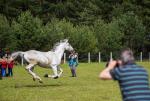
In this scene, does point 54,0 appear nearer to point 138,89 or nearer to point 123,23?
point 123,23

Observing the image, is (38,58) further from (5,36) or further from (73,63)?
(5,36)

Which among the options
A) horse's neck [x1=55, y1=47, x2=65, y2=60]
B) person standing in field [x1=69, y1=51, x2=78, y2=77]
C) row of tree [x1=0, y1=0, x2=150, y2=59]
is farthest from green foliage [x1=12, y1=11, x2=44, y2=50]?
horse's neck [x1=55, y1=47, x2=65, y2=60]

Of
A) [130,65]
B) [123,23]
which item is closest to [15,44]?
[123,23]

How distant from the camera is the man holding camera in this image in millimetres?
8578

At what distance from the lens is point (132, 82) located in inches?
339

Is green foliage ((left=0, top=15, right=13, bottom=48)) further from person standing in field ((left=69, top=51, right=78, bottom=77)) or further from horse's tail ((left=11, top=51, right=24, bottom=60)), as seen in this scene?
horse's tail ((left=11, top=51, right=24, bottom=60))

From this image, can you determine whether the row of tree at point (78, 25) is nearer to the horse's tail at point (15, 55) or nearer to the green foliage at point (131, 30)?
the green foliage at point (131, 30)

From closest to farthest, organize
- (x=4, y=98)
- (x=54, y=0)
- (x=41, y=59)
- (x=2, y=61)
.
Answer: (x=4, y=98)
(x=41, y=59)
(x=2, y=61)
(x=54, y=0)

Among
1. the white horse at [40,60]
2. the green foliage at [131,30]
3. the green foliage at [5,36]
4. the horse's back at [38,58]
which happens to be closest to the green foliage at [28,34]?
the green foliage at [5,36]

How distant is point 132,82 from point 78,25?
253 feet

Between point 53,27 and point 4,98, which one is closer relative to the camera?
point 4,98

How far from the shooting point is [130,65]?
28.9 feet

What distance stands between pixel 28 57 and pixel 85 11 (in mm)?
65702

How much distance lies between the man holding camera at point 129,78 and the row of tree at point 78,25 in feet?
178
